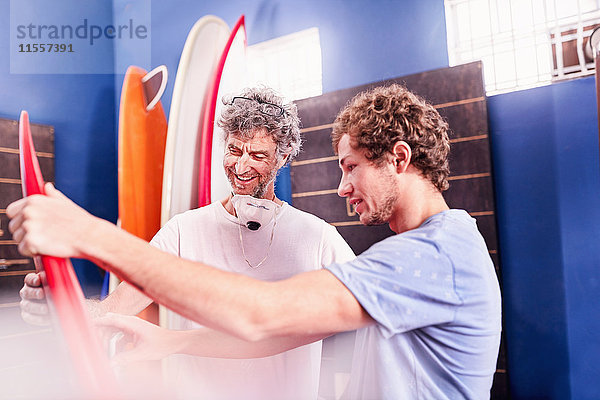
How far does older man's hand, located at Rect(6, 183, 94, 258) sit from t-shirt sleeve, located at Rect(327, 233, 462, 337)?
303 millimetres

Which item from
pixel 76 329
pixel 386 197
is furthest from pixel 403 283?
pixel 76 329

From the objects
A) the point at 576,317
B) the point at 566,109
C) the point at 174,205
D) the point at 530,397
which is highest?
the point at 566,109

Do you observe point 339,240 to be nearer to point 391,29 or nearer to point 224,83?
point 224,83

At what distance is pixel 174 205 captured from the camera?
1104 mm

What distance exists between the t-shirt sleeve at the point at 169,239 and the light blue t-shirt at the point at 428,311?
0.48m

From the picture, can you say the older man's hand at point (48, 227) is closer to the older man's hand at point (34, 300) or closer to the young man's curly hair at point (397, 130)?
the older man's hand at point (34, 300)

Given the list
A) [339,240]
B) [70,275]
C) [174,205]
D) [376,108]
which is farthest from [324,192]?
[70,275]

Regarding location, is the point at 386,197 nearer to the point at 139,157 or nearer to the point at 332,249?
the point at 332,249

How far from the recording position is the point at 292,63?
1.59m

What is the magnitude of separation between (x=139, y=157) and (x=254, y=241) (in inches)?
19.5

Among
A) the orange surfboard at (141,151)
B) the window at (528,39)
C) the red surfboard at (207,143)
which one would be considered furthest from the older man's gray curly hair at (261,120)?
the window at (528,39)

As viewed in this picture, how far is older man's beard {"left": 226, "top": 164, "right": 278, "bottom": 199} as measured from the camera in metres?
0.98

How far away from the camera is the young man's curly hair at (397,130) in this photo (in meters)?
0.77

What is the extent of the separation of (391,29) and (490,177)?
608 mm
